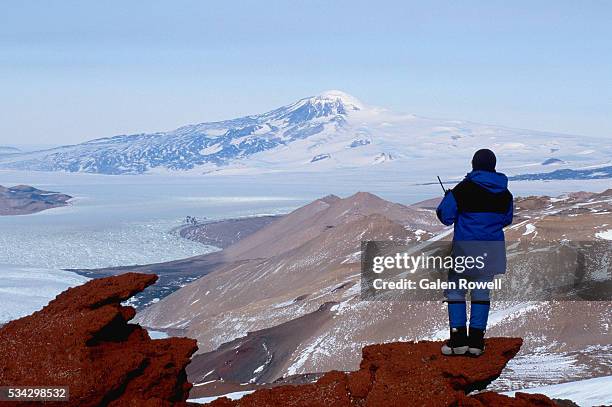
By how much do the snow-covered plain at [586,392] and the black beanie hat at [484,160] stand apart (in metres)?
7.00

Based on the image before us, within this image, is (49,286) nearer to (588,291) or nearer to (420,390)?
(588,291)

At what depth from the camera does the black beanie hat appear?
443 inches

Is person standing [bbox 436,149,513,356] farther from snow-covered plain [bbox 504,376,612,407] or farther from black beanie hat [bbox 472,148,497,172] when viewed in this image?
snow-covered plain [bbox 504,376,612,407]

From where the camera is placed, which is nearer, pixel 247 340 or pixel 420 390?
pixel 420 390

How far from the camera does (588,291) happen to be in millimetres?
45281

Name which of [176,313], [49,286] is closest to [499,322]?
[176,313]

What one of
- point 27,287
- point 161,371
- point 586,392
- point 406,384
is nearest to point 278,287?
point 27,287

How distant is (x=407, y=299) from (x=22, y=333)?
134ft

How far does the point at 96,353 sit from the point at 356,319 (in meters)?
41.4

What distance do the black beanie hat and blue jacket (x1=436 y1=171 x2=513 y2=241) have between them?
0.09 m

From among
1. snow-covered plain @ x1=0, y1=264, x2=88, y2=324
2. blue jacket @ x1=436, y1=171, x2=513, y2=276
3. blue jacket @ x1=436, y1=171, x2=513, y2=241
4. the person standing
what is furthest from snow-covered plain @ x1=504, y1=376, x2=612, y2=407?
snow-covered plain @ x1=0, y1=264, x2=88, y2=324

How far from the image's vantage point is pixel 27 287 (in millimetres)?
138375

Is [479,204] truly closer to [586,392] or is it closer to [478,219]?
[478,219]

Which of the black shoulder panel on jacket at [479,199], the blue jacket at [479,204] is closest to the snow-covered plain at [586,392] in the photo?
the blue jacket at [479,204]
